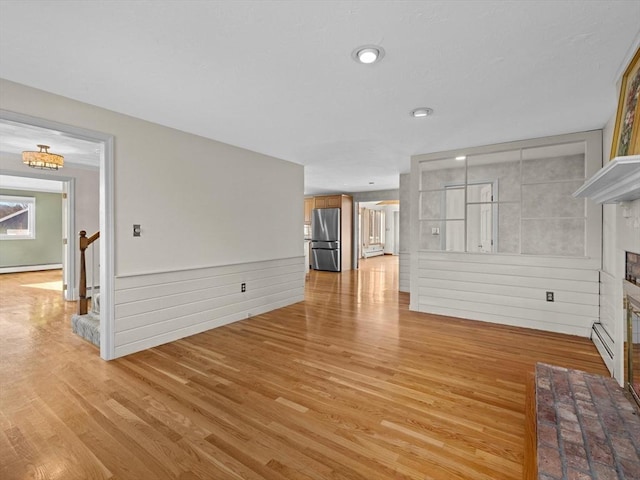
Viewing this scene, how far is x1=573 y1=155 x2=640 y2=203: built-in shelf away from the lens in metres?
1.46

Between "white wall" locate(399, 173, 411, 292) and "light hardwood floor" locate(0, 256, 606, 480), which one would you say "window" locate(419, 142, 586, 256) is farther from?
"light hardwood floor" locate(0, 256, 606, 480)

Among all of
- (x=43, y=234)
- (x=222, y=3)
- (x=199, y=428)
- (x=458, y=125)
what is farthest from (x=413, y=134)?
(x=43, y=234)

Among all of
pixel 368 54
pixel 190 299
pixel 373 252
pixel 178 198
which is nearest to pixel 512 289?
pixel 368 54

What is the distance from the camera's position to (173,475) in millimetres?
1528

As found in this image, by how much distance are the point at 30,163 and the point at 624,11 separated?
19.1 ft

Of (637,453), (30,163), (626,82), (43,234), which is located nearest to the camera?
(637,453)

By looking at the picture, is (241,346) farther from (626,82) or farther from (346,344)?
(626,82)

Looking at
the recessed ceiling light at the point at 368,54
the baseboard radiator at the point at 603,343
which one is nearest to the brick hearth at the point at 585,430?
the baseboard radiator at the point at 603,343

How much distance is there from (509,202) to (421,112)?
6.69 ft

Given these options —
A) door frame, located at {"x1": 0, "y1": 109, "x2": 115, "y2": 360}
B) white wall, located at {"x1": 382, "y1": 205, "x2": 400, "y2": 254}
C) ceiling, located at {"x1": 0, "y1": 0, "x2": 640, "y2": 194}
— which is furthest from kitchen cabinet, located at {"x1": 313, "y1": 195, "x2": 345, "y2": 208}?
door frame, located at {"x1": 0, "y1": 109, "x2": 115, "y2": 360}

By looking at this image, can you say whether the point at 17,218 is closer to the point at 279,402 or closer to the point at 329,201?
the point at 329,201

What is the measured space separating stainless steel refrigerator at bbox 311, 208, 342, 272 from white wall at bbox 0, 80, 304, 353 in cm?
387

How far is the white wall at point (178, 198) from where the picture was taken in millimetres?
2851

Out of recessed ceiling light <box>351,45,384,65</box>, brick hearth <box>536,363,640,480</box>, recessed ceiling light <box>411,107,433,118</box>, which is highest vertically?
recessed ceiling light <box>411,107,433,118</box>
